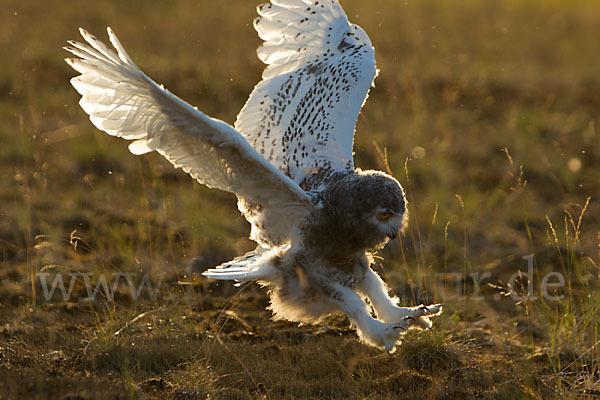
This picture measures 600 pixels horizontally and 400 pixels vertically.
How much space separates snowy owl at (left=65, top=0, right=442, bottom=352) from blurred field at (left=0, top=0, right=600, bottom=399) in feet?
1.70

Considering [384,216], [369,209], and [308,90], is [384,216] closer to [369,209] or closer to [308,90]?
[369,209]

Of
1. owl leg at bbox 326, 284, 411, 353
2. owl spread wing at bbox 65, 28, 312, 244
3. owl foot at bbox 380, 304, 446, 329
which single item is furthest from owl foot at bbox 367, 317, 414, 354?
owl spread wing at bbox 65, 28, 312, 244

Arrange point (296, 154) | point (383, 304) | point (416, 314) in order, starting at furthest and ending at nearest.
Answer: point (296, 154) < point (383, 304) < point (416, 314)

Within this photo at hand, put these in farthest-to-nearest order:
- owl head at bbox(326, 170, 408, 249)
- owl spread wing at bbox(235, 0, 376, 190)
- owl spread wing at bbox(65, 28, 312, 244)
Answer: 1. owl spread wing at bbox(235, 0, 376, 190)
2. owl head at bbox(326, 170, 408, 249)
3. owl spread wing at bbox(65, 28, 312, 244)

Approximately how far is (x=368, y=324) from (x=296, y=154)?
5.03 ft

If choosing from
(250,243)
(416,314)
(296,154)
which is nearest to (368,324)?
(416,314)

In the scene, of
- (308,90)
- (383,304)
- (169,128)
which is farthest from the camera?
(308,90)

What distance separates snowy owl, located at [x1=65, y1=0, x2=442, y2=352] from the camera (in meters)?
3.95

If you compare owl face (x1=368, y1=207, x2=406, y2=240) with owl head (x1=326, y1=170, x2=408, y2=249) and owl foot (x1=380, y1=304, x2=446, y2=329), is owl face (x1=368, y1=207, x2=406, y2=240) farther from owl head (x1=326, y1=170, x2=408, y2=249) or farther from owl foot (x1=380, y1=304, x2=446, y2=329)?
owl foot (x1=380, y1=304, x2=446, y2=329)

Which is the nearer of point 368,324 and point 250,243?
point 368,324

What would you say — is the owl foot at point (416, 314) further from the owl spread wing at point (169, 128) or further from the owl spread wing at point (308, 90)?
the owl spread wing at point (308, 90)

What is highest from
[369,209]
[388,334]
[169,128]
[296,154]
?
[169,128]

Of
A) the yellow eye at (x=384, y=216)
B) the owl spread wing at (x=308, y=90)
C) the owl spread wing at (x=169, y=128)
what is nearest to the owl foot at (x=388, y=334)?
the yellow eye at (x=384, y=216)

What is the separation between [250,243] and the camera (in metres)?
6.91
